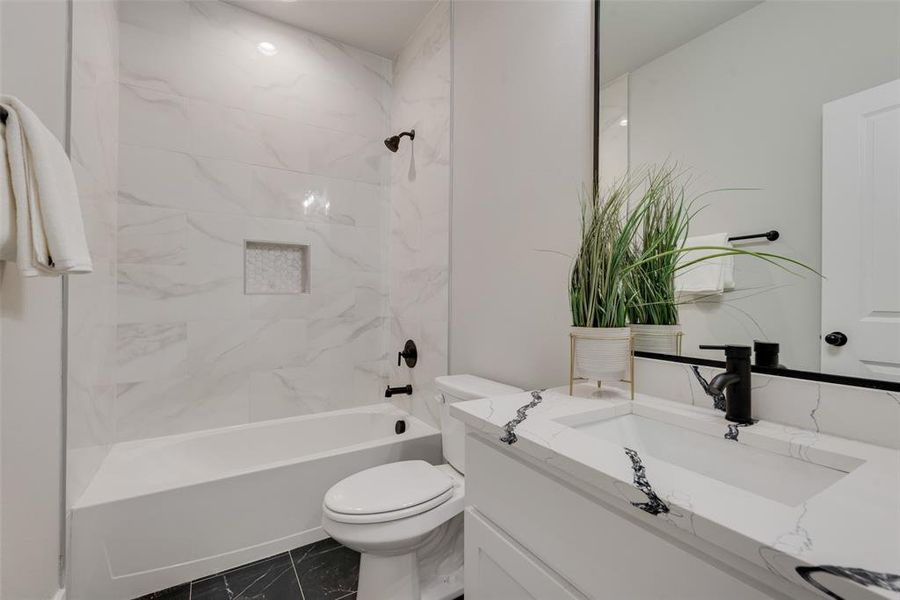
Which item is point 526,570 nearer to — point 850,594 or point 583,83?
point 850,594

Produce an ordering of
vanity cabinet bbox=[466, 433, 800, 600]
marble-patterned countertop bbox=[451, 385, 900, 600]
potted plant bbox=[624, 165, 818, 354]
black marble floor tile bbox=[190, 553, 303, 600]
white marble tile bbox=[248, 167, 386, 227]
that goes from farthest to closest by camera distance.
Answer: white marble tile bbox=[248, 167, 386, 227] → black marble floor tile bbox=[190, 553, 303, 600] → potted plant bbox=[624, 165, 818, 354] → vanity cabinet bbox=[466, 433, 800, 600] → marble-patterned countertop bbox=[451, 385, 900, 600]

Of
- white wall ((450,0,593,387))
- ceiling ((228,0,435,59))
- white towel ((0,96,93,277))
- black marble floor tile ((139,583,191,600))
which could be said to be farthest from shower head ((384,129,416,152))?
black marble floor tile ((139,583,191,600))

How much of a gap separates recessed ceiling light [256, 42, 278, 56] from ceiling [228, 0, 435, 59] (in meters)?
0.15

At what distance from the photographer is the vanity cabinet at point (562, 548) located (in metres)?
0.53

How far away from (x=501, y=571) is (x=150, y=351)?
198 centimetres

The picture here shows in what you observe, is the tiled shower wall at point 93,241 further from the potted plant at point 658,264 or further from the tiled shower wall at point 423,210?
the potted plant at point 658,264

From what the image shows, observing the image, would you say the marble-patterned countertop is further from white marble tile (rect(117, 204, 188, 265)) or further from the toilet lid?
white marble tile (rect(117, 204, 188, 265))

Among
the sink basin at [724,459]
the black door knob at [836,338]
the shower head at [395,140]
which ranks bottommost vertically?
the sink basin at [724,459]

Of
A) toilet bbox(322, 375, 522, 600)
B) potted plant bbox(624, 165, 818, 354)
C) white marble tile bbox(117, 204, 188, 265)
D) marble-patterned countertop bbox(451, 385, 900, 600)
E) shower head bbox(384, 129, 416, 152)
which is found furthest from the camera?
shower head bbox(384, 129, 416, 152)

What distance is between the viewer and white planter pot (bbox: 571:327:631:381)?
1.04 metres

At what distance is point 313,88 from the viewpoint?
2.39m

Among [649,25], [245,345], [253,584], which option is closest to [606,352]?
[649,25]

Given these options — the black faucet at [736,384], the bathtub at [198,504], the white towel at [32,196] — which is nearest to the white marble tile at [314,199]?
the bathtub at [198,504]

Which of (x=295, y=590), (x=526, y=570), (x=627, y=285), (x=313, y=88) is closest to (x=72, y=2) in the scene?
(x=313, y=88)
